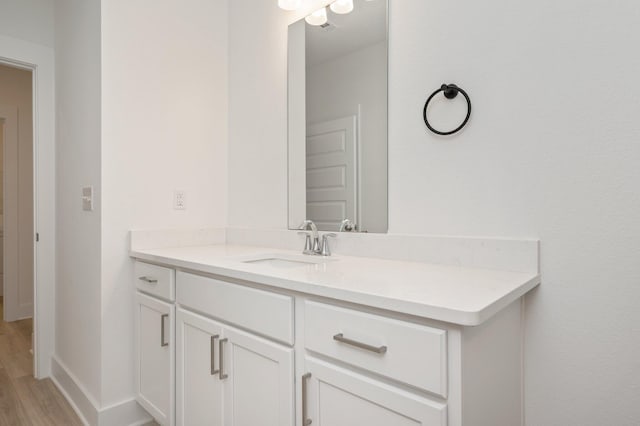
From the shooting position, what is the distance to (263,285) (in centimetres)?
119

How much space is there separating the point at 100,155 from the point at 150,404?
118cm

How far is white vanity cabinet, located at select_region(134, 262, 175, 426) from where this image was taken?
1.60m

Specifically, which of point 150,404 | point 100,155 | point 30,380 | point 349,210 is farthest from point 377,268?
point 30,380

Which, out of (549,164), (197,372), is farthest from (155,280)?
(549,164)

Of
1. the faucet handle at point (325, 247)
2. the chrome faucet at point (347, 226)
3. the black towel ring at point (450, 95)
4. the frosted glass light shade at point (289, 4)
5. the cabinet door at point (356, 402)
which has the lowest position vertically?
the cabinet door at point (356, 402)

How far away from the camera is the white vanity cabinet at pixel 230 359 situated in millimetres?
1120

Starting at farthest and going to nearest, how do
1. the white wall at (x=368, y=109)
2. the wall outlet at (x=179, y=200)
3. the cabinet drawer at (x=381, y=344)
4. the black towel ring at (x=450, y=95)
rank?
the wall outlet at (x=179, y=200) < the white wall at (x=368, y=109) < the black towel ring at (x=450, y=95) < the cabinet drawer at (x=381, y=344)

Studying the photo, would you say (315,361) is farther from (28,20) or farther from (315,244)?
(28,20)

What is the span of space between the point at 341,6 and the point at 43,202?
211cm

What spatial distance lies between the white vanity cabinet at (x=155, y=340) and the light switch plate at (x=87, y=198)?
375 mm

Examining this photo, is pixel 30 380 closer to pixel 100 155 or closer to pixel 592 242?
pixel 100 155

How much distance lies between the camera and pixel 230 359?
1.29 m

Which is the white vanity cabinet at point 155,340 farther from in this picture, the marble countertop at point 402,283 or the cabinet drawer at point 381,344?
the cabinet drawer at point 381,344

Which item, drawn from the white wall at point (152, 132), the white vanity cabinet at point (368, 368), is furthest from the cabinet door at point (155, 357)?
the white vanity cabinet at point (368, 368)
